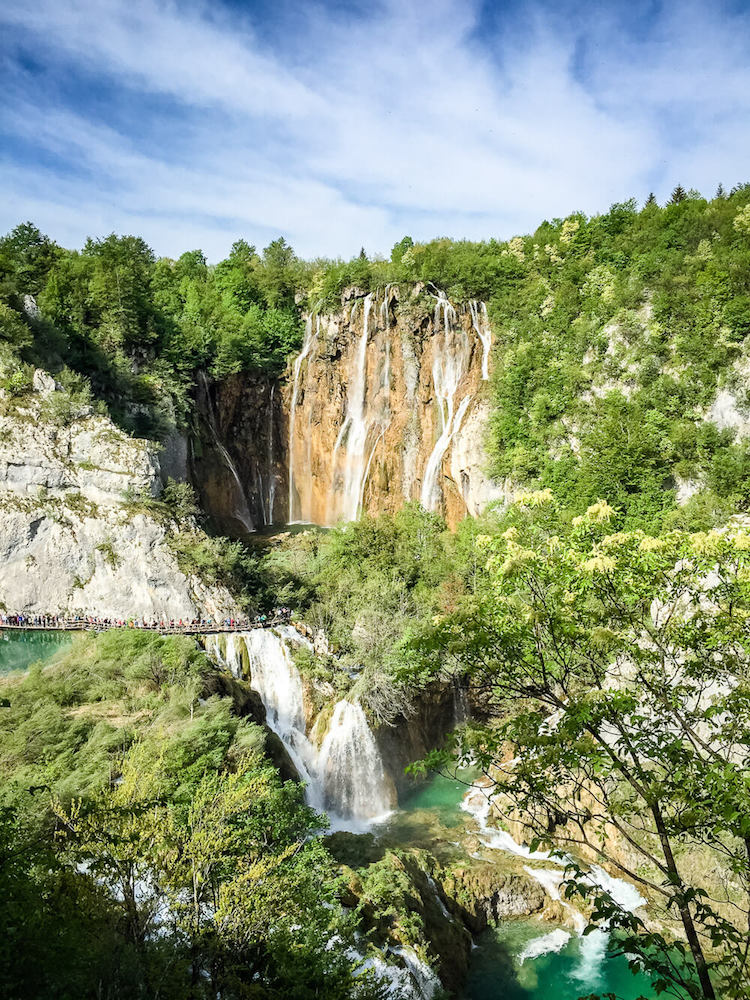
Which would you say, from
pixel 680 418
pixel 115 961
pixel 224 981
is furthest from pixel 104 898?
pixel 680 418

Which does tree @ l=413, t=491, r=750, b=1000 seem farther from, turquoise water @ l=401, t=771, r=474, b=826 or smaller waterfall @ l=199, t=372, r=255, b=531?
smaller waterfall @ l=199, t=372, r=255, b=531

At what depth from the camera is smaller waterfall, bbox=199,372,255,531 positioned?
3600cm

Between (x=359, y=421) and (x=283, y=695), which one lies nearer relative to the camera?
(x=283, y=695)

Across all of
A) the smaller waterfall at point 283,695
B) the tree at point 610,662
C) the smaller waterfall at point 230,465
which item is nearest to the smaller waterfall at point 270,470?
the smaller waterfall at point 230,465

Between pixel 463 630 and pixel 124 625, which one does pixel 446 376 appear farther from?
pixel 463 630

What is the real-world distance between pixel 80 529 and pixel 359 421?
17.8 meters

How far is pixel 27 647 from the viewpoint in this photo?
21.1m

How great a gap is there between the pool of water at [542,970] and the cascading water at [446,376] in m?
21.4

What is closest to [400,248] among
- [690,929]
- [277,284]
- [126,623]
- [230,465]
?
[277,284]

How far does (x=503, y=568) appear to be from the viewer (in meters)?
6.72

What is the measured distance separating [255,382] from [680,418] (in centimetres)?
2542

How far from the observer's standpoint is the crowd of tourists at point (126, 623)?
2266 cm

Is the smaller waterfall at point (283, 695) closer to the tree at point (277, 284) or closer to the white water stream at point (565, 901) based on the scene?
the white water stream at point (565, 901)

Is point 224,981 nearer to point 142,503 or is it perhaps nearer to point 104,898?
point 104,898
